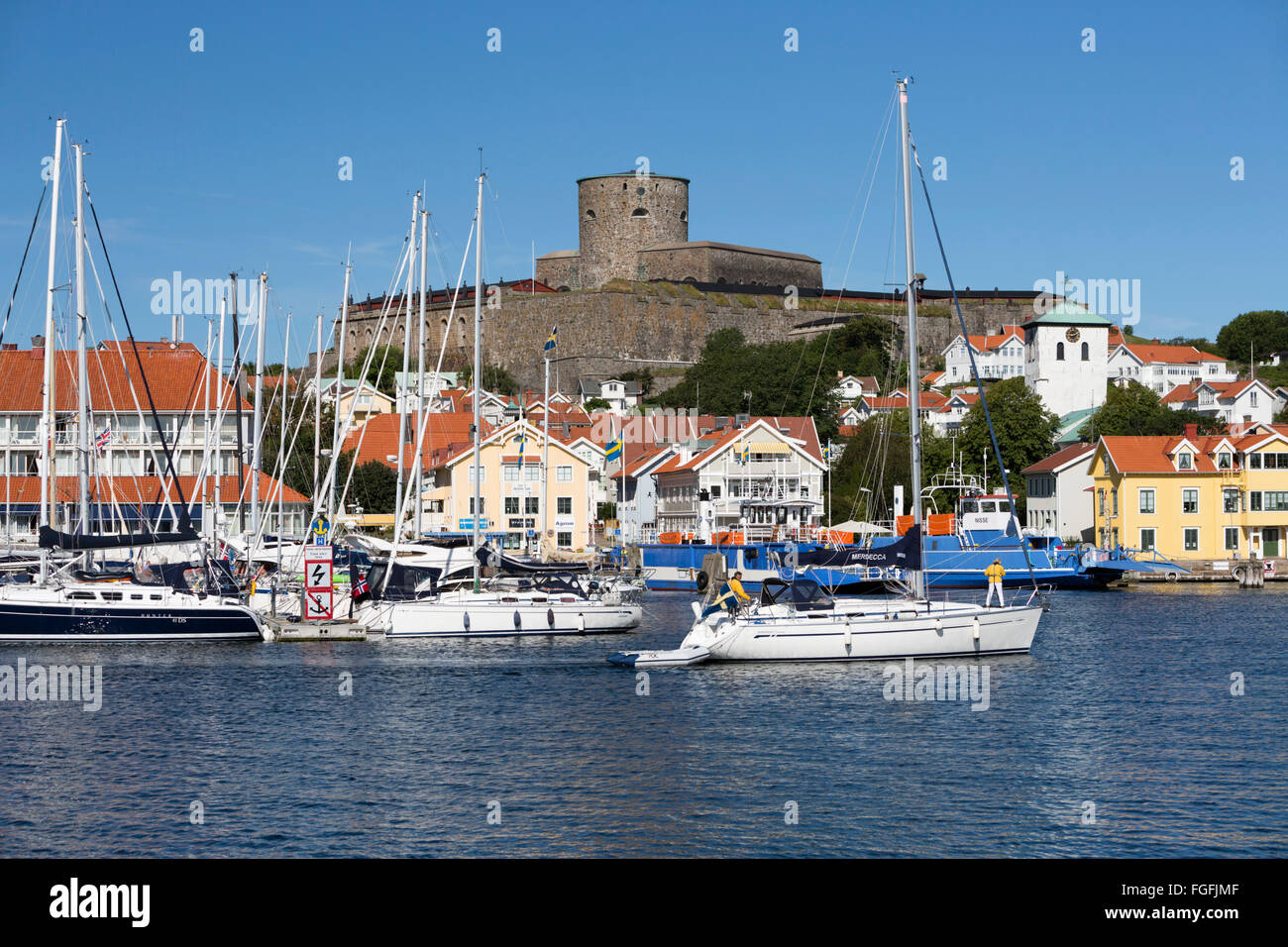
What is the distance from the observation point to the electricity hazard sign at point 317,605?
3384cm

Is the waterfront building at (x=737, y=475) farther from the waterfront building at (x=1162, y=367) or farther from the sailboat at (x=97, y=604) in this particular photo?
the waterfront building at (x=1162, y=367)

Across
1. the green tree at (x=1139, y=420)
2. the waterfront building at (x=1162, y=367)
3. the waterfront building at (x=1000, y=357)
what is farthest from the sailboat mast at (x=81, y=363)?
the waterfront building at (x=1162, y=367)

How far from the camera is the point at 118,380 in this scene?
6028cm

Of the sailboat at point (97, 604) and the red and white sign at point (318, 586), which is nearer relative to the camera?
the sailboat at point (97, 604)

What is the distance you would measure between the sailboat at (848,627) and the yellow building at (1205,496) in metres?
35.5

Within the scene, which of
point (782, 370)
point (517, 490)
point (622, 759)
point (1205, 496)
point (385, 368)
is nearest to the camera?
point (622, 759)

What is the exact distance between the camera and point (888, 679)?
2623 cm

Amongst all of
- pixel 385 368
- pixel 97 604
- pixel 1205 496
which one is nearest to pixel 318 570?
pixel 97 604

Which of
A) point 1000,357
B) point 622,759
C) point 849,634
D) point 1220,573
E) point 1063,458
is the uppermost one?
point 1000,357

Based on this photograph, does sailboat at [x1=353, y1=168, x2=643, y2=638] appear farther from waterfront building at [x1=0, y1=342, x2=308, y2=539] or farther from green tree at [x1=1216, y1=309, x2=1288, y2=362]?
green tree at [x1=1216, y1=309, x2=1288, y2=362]

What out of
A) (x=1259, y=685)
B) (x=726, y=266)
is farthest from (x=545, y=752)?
(x=726, y=266)

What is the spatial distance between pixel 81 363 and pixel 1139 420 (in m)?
64.1

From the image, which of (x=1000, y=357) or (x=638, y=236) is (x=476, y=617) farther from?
(x=638, y=236)

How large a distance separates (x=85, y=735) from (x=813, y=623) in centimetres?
1314
